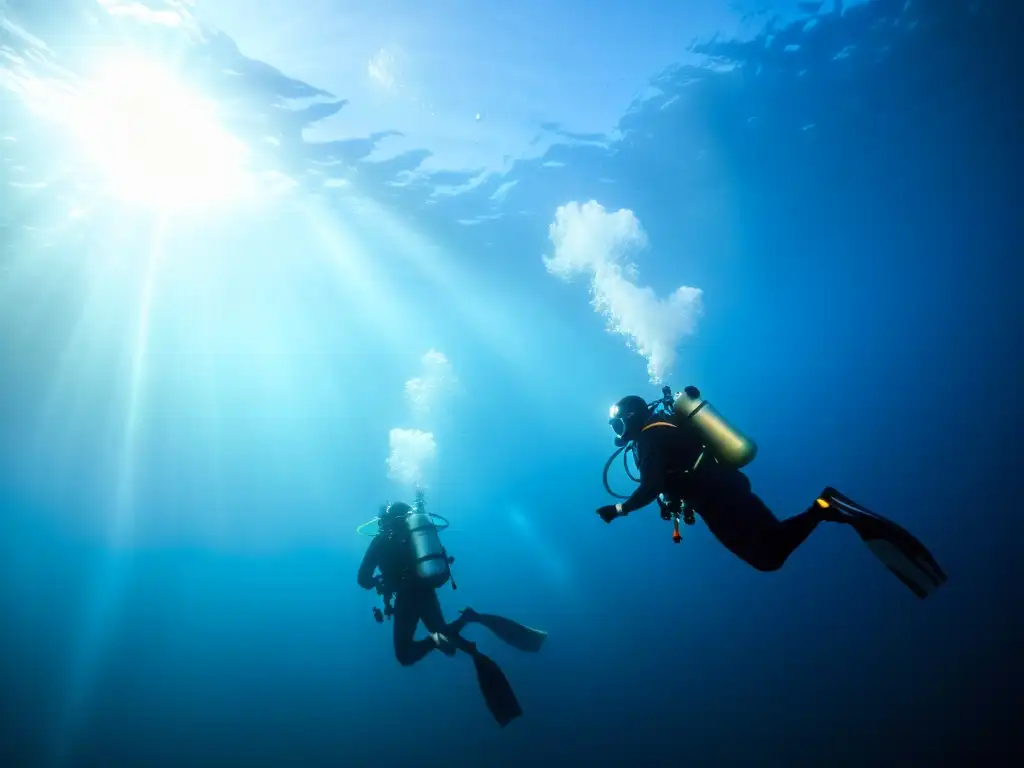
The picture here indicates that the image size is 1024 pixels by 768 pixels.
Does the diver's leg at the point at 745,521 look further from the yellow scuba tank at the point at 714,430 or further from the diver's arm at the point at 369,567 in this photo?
the diver's arm at the point at 369,567

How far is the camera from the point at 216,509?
75.4m

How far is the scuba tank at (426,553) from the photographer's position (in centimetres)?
785

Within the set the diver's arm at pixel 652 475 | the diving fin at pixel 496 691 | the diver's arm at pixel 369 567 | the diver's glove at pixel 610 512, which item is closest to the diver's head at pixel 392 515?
the diver's arm at pixel 369 567

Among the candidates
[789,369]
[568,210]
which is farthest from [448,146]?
[789,369]

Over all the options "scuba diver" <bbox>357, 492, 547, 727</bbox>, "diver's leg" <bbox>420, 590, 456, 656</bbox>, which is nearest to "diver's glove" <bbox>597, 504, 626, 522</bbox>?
"scuba diver" <bbox>357, 492, 547, 727</bbox>

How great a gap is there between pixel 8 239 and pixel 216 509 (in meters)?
65.4

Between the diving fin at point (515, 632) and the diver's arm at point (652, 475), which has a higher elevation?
the diving fin at point (515, 632)

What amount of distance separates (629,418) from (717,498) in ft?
4.25

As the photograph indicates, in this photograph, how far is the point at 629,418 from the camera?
5.41 m

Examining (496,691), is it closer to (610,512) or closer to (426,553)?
(426,553)

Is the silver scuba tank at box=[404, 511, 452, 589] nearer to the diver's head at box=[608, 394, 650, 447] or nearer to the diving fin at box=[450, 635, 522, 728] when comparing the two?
the diving fin at box=[450, 635, 522, 728]

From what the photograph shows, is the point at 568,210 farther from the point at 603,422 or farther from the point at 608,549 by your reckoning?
the point at 603,422

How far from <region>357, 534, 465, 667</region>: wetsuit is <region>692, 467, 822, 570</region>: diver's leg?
466 centimetres

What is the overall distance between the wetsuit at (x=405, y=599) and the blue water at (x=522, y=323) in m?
14.3
